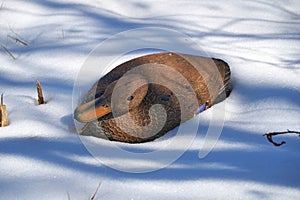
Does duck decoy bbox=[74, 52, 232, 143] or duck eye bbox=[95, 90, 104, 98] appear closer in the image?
duck decoy bbox=[74, 52, 232, 143]

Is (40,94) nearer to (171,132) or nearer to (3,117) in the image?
(3,117)

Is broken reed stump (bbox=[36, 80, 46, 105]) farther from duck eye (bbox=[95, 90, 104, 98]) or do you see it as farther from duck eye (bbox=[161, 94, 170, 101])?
duck eye (bbox=[161, 94, 170, 101])

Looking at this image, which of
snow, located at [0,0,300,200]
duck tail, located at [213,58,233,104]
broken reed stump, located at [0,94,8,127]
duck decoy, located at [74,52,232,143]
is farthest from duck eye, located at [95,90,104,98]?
duck tail, located at [213,58,233,104]

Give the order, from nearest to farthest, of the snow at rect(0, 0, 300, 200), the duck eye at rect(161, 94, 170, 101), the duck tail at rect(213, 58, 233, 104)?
the snow at rect(0, 0, 300, 200) → the duck eye at rect(161, 94, 170, 101) → the duck tail at rect(213, 58, 233, 104)

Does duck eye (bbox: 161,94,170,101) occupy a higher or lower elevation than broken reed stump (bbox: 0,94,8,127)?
higher

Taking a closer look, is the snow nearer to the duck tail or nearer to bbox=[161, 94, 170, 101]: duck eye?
the duck tail

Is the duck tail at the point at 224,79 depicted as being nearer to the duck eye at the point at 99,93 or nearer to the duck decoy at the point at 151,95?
the duck decoy at the point at 151,95

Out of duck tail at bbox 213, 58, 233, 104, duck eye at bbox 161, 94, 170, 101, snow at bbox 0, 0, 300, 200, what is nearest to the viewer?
snow at bbox 0, 0, 300, 200
